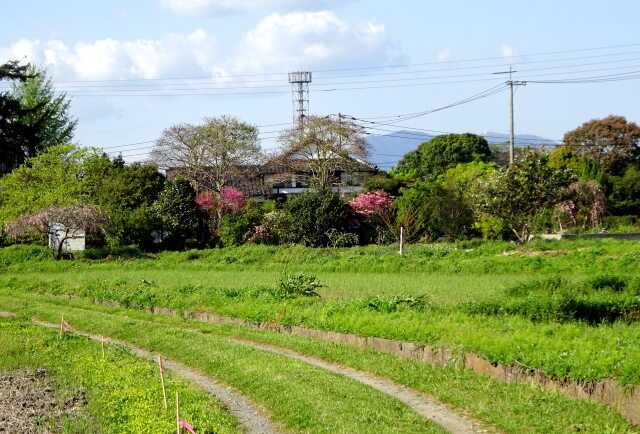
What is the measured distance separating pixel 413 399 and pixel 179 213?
128 feet

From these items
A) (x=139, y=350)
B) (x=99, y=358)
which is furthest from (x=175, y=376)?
(x=139, y=350)

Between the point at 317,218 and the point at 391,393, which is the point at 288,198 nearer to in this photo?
the point at 317,218

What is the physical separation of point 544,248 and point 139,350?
18579 millimetres

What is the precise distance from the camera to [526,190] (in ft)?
125

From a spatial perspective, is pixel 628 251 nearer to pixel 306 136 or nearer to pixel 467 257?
pixel 467 257

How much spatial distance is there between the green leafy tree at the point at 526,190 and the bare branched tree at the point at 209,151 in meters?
26.2

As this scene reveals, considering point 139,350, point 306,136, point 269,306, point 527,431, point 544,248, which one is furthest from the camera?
point 306,136

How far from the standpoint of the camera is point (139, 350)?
17203mm

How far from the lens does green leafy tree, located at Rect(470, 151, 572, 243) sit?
38.0 meters

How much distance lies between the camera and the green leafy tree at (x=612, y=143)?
69.1m

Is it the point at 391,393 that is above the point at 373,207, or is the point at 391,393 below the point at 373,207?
below

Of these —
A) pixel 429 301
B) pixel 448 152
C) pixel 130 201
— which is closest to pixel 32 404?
pixel 429 301

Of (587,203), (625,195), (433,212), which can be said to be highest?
(625,195)

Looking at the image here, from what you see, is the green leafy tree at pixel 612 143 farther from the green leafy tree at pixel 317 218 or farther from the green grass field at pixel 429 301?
the green grass field at pixel 429 301
